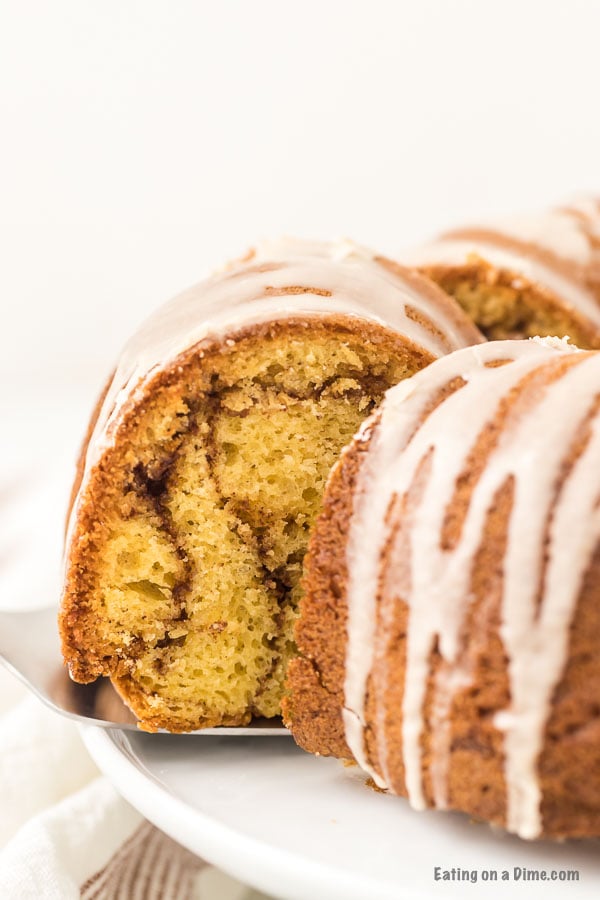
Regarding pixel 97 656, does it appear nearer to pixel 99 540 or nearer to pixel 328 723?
pixel 99 540

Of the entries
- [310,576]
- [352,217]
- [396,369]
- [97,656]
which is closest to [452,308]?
[396,369]

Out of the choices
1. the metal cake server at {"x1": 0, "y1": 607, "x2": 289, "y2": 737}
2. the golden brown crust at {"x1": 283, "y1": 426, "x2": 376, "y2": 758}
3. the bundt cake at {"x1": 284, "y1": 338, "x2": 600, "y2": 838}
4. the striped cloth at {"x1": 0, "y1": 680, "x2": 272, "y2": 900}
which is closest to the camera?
the bundt cake at {"x1": 284, "y1": 338, "x2": 600, "y2": 838}

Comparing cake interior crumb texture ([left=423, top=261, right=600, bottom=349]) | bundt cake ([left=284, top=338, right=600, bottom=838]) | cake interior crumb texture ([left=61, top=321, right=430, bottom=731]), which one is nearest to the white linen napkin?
cake interior crumb texture ([left=61, top=321, right=430, bottom=731])

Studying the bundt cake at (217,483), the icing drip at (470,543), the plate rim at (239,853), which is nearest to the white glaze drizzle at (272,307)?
the bundt cake at (217,483)

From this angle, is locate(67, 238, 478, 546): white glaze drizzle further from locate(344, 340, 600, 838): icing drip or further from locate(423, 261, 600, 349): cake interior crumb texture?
locate(423, 261, 600, 349): cake interior crumb texture

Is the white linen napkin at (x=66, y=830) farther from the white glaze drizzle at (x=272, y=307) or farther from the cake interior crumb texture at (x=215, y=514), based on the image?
the white glaze drizzle at (x=272, y=307)
